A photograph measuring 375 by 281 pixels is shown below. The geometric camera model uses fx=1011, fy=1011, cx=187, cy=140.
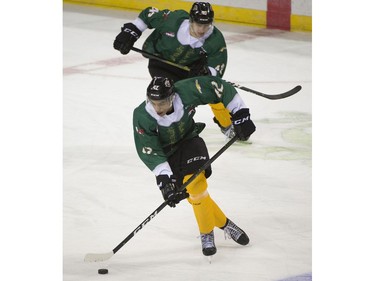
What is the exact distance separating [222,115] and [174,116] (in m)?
1.54

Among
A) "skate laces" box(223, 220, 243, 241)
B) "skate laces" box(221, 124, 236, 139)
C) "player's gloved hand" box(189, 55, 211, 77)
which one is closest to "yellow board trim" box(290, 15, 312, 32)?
"skate laces" box(221, 124, 236, 139)

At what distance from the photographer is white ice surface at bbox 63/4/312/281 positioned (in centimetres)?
399

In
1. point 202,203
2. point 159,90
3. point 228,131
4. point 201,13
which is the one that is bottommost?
point 228,131

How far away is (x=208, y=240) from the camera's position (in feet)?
13.2

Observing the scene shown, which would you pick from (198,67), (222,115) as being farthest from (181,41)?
(222,115)

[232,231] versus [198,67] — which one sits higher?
[198,67]

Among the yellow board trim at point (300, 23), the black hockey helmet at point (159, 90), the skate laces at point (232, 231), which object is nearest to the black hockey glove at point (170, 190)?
the black hockey helmet at point (159, 90)

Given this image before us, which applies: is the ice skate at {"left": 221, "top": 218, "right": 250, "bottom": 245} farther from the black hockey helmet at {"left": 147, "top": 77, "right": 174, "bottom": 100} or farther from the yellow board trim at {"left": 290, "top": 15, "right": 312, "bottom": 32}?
the yellow board trim at {"left": 290, "top": 15, "right": 312, "bottom": 32}

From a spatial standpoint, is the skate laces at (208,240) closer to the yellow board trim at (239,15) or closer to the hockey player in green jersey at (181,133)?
the hockey player in green jersey at (181,133)

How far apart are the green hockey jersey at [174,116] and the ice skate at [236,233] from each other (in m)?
0.47

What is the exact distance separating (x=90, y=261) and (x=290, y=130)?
2086mm

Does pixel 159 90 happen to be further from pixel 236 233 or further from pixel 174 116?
pixel 236 233
